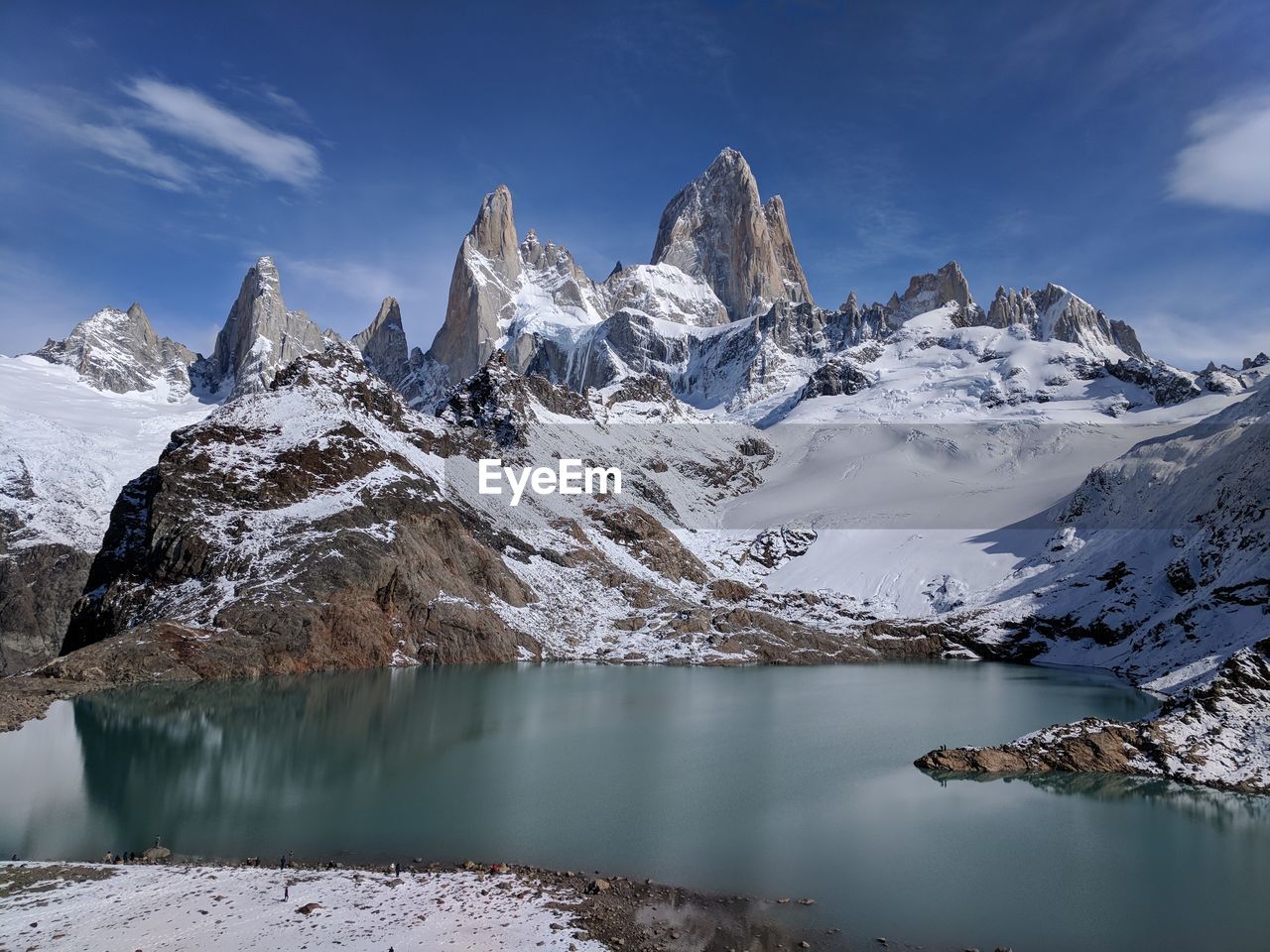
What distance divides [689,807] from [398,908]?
14.2 metres

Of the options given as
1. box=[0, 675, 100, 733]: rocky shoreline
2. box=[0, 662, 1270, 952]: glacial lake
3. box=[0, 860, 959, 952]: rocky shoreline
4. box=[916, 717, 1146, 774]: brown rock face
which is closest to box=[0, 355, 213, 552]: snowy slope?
box=[0, 675, 100, 733]: rocky shoreline

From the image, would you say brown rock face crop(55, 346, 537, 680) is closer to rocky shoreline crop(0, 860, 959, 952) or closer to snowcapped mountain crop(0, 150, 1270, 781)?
snowcapped mountain crop(0, 150, 1270, 781)

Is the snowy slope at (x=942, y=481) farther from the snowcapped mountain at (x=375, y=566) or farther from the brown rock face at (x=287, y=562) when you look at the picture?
the brown rock face at (x=287, y=562)

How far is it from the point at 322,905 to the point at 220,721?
30968 millimetres

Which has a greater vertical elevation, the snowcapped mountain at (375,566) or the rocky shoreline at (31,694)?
the snowcapped mountain at (375,566)

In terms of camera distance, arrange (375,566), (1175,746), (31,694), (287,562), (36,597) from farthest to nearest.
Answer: (36,597) → (375,566) → (287,562) → (31,694) → (1175,746)

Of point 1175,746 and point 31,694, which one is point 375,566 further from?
point 1175,746

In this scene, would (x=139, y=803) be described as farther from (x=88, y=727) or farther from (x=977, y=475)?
(x=977, y=475)

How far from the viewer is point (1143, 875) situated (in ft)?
88.0

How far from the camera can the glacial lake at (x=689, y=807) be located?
80.5 feet

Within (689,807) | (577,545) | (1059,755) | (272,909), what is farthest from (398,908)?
(577,545)

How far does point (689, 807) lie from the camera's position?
33.3m

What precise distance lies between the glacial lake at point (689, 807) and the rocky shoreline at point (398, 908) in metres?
1.48

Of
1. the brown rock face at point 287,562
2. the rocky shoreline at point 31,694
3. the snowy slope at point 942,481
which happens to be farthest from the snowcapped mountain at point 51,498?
the snowy slope at point 942,481
